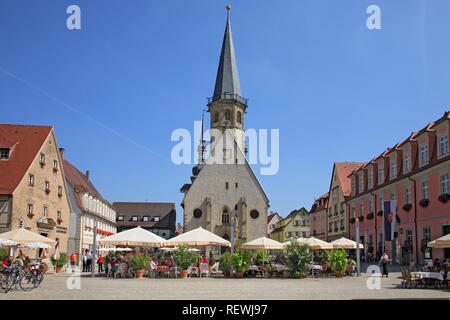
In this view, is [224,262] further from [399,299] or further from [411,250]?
[411,250]

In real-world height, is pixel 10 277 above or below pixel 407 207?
below

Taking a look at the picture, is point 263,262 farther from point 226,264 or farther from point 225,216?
point 225,216

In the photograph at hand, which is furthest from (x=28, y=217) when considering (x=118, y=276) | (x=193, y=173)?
(x=193, y=173)

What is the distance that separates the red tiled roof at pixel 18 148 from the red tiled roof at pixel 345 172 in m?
33.5

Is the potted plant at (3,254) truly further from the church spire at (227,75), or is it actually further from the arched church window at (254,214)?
the church spire at (227,75)

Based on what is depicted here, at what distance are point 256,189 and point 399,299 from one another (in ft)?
167

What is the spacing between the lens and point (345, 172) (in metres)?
61.5

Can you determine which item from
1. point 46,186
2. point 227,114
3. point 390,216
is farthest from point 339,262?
point 227,114

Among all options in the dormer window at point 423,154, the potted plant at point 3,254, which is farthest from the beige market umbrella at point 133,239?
the dormer window at point 423,154

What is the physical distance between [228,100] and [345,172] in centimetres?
2375

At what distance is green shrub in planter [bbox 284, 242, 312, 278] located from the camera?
2691 centimetres

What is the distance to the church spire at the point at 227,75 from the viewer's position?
78.5 metres

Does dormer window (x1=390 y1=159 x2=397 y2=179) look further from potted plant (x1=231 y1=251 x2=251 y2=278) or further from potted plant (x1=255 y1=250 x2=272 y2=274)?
potted plant (x1=231 y1=251 x2=251 y2=278)
